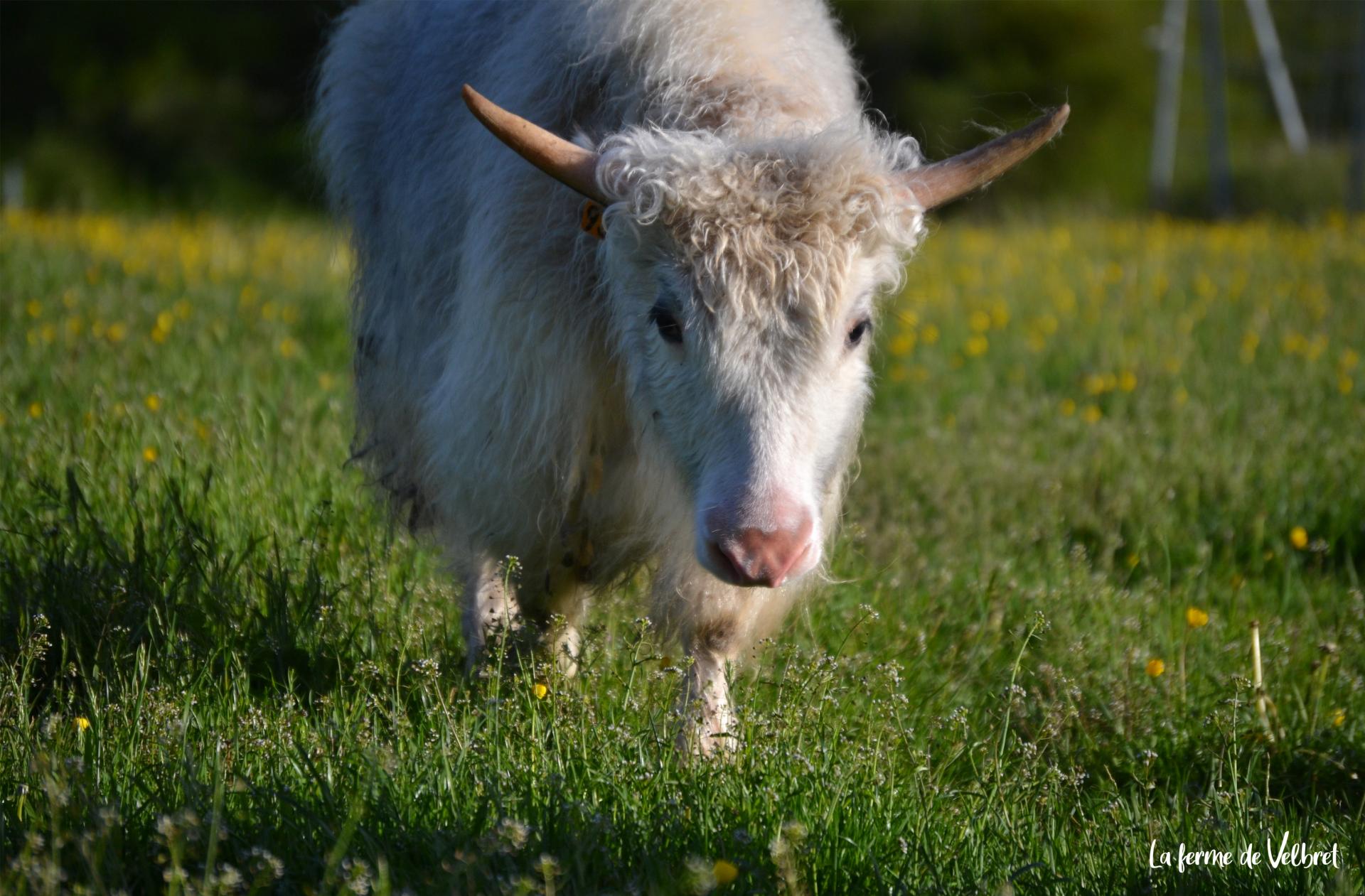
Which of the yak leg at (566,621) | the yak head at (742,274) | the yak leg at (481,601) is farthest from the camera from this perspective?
the yak leg at (481,601)

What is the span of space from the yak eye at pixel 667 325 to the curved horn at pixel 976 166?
2.00ft

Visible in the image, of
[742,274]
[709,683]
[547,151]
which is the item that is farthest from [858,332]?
[709,683]

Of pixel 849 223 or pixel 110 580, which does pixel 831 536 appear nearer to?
pixel 849 223

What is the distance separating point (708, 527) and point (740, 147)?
33.1 inches

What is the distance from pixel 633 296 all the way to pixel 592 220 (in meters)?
0.20

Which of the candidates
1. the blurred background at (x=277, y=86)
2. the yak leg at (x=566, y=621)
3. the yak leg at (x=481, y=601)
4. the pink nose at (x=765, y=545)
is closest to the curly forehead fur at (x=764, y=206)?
the pink nose at (x=765, y=545)

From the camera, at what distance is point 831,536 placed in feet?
11.9

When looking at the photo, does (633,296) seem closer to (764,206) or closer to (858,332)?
(764,206)

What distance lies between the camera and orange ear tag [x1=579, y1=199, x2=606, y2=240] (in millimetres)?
3033

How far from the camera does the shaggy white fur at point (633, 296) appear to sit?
284 cm

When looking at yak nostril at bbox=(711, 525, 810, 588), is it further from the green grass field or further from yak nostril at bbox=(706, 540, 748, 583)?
the green grass field

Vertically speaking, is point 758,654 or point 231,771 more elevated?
point 231,771

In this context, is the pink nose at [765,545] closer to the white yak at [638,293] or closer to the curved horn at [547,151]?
the white yak at [638,293]

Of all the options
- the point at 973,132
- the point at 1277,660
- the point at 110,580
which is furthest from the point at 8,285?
the point at 973,132
